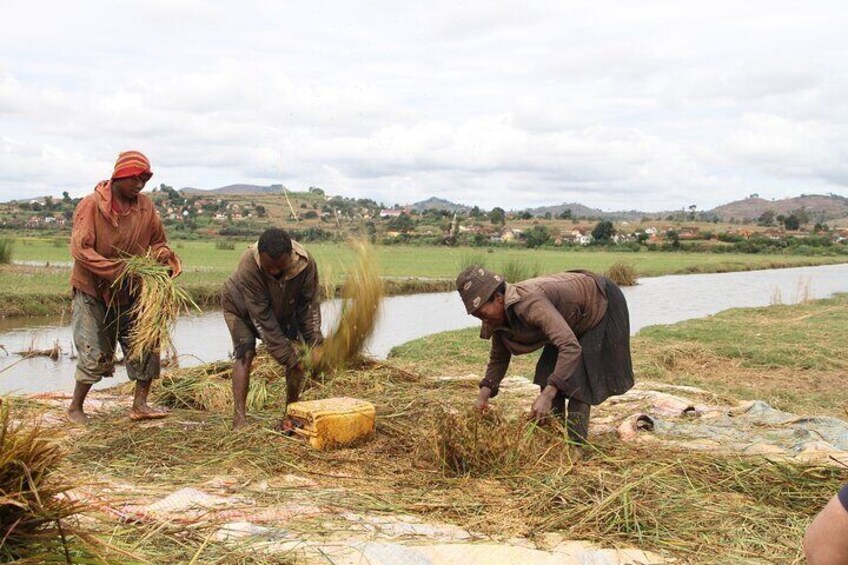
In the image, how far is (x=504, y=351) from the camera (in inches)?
170

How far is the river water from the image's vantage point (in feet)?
30.1

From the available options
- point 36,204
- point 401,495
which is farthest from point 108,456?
point 36,204

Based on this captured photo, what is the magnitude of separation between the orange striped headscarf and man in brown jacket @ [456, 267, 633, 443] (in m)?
2.06

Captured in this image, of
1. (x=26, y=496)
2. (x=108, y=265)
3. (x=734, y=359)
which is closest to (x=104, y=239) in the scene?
(x=108, y=265)

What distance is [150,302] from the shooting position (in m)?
4.76

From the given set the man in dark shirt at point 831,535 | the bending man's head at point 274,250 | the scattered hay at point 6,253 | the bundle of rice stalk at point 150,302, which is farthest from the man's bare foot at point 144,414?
the scattered hay at point 6,253

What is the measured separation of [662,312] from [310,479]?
14743 mm

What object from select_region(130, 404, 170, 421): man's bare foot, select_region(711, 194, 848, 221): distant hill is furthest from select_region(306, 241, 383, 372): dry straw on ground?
select_region(711, 194, 848, 221): distant hill

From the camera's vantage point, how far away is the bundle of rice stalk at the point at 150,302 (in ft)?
15.6

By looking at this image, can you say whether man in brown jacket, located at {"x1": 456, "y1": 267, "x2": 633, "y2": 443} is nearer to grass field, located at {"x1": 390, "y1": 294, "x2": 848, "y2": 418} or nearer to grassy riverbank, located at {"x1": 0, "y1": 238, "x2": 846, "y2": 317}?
grass field, located at {"x1": 390, "y1": 294, "x2": 848, "y2": 418}

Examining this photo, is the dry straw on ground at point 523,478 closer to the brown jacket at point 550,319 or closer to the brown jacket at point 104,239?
the brown jacket at point 550,319

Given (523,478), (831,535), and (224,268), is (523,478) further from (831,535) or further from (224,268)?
(224,268)

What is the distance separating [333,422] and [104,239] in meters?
1.84

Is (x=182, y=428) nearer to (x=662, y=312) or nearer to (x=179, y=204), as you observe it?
(x=662, y=312)
